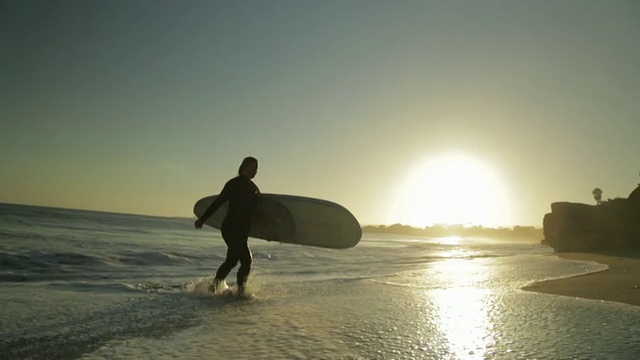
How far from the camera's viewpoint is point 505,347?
264cm

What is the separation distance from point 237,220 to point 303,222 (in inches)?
81.4

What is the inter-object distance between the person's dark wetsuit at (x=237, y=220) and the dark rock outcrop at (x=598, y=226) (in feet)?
71.7

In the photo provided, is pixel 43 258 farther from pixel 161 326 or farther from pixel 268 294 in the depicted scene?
pixel 161 326

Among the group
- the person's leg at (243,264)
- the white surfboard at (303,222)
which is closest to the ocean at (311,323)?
the person's leg at (243,264)

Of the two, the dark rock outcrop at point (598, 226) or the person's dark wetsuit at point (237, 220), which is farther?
the dark rock outcrop at point (598, 226)

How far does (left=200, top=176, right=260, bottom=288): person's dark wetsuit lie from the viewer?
5.65 m

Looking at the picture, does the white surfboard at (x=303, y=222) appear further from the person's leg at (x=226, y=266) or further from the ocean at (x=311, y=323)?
the person's leg at (x=226, y=266)

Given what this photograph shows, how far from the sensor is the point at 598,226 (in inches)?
866

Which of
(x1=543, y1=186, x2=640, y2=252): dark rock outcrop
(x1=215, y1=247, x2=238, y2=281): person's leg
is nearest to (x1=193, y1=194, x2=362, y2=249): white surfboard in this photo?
(x1=215, y1=247, x2=238, y2=281): person's leg

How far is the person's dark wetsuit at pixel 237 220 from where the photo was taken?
5648 mm

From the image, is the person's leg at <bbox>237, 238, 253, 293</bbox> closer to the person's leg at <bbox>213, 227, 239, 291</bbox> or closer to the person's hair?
the person's leg at <bbox>213, 227, 239, 291</bbox>

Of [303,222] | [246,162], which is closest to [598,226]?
[303,222]

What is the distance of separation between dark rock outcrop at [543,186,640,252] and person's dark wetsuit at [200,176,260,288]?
21851 mm

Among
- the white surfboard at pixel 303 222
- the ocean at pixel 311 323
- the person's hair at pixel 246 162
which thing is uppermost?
the person's hair at pixel 246 162
